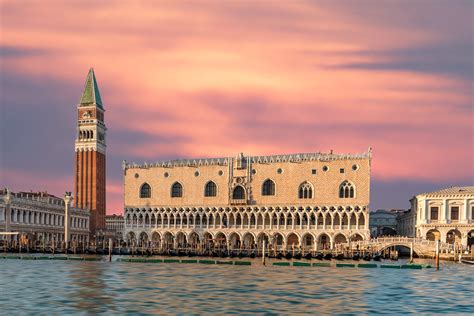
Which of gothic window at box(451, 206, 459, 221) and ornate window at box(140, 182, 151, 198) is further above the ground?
ornate window at box(140, 182, 151, 198)

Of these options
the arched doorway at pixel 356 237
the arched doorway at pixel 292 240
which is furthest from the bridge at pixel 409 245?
the arched doorway at pixel 292 240

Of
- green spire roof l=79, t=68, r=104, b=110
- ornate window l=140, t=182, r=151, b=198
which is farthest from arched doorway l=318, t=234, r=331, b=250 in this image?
green spire roof l=79, t=68, r=104, b=110

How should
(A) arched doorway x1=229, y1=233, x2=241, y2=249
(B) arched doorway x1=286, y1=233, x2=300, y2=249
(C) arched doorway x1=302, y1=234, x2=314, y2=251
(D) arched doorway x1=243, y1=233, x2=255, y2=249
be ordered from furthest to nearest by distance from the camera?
(A) arched doorway x1=229, y1=233, x2=241, y2=249, (D) arched doorway x1=243, y1=233, x2=255, y2=249, (B) arched doorway x1=286, y1=233, x2=300, y2=249, (C) arched doorway x1=302, y1=234, x2=314, y2=251

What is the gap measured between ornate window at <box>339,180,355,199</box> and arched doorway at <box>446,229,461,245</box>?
12.5 meters

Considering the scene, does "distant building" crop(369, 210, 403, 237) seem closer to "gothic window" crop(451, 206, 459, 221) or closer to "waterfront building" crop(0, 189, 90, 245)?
"gothic window" crop(451, 206, 459, 221)

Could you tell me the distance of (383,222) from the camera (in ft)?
379

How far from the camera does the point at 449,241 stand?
256ft

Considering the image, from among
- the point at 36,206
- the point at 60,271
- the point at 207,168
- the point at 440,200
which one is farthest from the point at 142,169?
the point at 60,271

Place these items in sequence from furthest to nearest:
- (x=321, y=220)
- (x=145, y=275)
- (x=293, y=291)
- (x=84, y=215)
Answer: (x=84, y=215) → (x=321, y=220) → (x=145, y=275) → (x=293, y=291)

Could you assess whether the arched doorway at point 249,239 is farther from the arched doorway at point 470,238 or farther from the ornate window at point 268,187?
the arched doorway at point 470,238

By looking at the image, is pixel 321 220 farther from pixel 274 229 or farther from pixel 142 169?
pixel 142 169

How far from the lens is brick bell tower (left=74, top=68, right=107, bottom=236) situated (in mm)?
110625

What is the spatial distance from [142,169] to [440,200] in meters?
41.9

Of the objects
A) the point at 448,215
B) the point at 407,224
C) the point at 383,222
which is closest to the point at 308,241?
the point at 448,215
